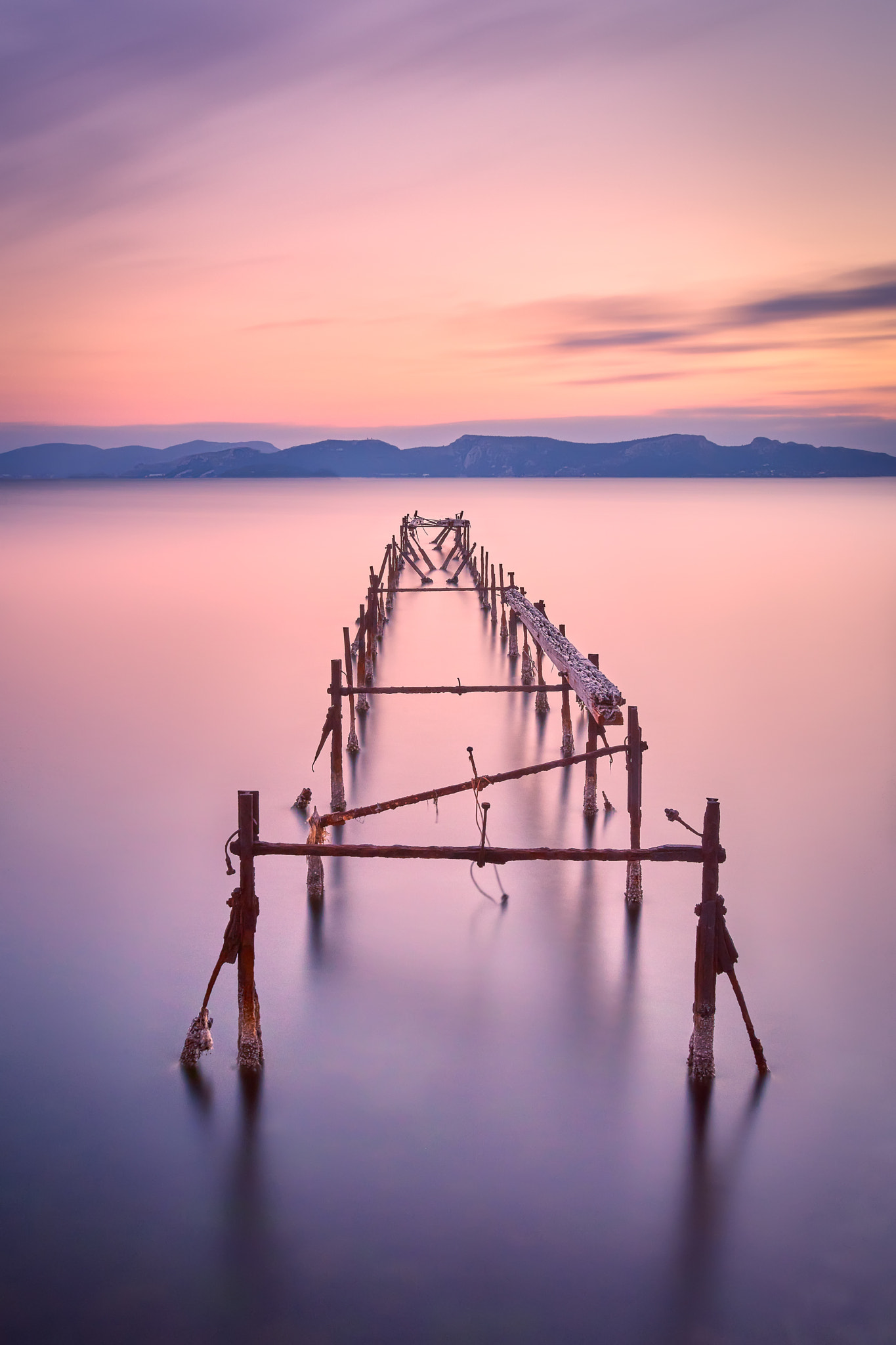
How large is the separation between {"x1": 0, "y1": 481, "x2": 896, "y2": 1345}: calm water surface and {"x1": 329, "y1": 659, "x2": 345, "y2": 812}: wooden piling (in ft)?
2.67

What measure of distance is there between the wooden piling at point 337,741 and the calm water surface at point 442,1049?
813 mm

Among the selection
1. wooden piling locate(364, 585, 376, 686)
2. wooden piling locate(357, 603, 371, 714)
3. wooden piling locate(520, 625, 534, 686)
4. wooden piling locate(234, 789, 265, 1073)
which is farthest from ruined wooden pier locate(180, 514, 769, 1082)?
wooden piling locate(364, 585, 376, 686)

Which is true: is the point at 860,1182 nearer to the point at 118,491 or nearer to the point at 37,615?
the point at 37,615

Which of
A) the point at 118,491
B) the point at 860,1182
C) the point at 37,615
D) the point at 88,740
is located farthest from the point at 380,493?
the point at 860,1182

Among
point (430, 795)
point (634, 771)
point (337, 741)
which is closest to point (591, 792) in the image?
point (337, 741)

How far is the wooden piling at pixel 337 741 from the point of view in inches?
471

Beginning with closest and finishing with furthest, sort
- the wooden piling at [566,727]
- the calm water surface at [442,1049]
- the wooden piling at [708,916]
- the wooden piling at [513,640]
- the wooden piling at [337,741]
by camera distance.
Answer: the calm water surface at [442,1049] → the wooden piling at [708,916] → the wooden piling at [337,741] → the wooden piling at [566,727] → the wooden piling at [513,640]

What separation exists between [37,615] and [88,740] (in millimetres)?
17225

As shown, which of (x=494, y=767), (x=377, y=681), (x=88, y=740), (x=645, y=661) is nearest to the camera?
(x=494, y=767)

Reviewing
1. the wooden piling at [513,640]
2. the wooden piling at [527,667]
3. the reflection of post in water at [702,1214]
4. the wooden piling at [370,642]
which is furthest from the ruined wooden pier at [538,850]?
the wooden piling at [513,640]

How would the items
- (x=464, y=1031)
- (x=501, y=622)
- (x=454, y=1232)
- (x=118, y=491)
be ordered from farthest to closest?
(x=118, y=491) < (x=501, y=622) < (x=464, y=1031) < (x=454, y=1232)

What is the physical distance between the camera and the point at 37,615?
3316 centimetres

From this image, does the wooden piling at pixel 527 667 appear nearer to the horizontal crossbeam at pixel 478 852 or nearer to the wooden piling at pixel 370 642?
the wooden piling at pixel 370 642

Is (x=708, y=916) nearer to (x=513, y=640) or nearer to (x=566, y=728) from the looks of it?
(x=566, y=728)
